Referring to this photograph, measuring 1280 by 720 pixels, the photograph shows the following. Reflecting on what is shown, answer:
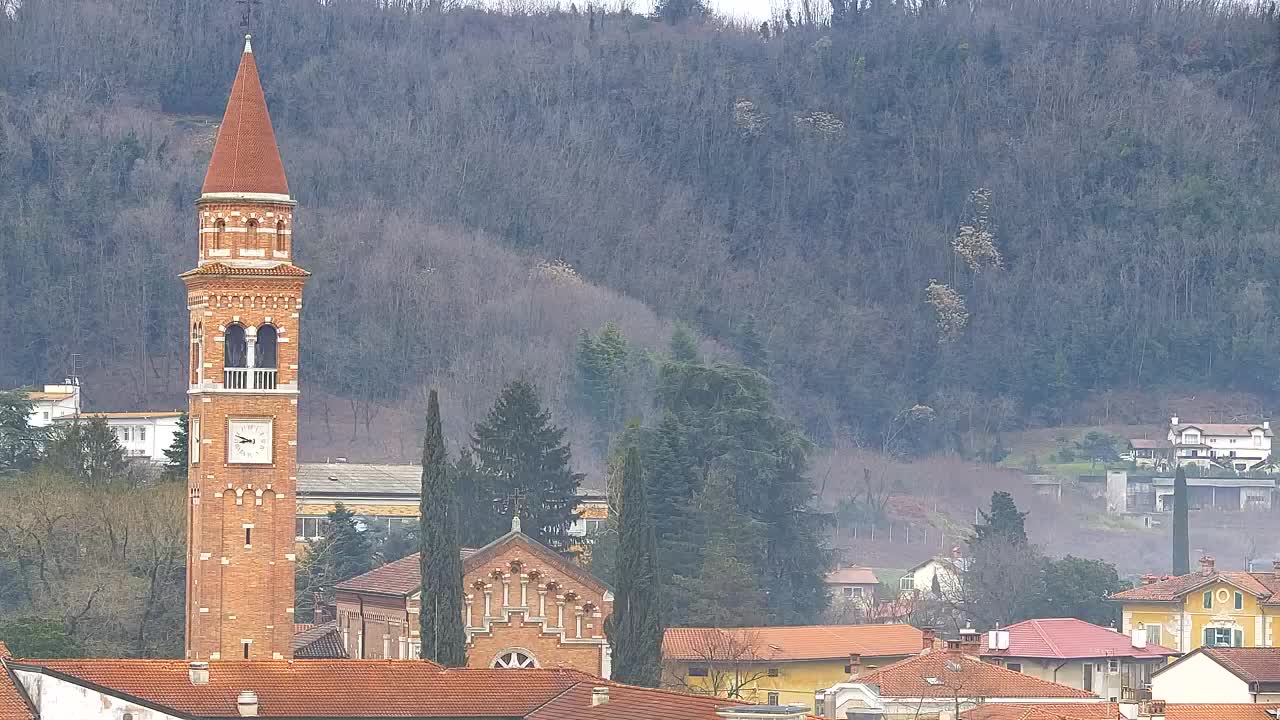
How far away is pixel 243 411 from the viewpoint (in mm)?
73812

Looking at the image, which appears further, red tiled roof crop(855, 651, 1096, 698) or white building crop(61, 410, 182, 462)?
white building crop(61, 410, 182, 462)

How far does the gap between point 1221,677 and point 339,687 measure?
22.9m

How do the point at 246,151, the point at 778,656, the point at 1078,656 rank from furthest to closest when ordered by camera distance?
the point at 1078,656 → the point at 778,656 → the point at 246,151

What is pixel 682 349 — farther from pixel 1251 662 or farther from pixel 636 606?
pixel 1251 662

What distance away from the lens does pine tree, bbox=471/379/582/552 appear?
107 meters

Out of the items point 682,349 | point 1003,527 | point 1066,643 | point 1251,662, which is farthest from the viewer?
point 682,349

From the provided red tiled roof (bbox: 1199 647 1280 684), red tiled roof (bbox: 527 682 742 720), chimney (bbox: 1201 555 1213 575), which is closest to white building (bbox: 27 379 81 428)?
chimney (bbox: 1201 555 1213 575)

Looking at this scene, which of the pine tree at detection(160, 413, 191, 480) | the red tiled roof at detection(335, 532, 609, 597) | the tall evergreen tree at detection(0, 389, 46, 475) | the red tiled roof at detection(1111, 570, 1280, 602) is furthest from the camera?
the tall evergreen tree at detection(0, 389, 46, 475)

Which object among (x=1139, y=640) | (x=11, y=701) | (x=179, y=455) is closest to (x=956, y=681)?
(x=1139, y=640)

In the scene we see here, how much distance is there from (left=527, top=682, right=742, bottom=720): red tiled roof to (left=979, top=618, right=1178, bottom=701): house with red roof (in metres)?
27.2

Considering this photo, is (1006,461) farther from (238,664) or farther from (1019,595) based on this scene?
(238,664)

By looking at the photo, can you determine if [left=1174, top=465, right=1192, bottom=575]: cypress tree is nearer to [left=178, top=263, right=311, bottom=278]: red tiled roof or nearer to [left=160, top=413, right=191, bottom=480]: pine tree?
[left=160, top=413, right=191, bottom=480]: pine tree

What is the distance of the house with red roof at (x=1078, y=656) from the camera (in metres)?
90.8

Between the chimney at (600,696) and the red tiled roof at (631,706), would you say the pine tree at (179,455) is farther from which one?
the chimney at (600,696)
